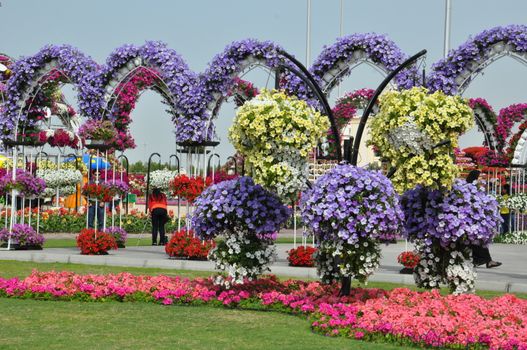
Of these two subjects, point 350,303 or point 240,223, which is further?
point 240,223

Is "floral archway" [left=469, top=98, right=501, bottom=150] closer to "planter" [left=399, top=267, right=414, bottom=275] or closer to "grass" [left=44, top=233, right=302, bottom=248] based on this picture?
"grass" [left=44, top=233, right=302, bottom=248]

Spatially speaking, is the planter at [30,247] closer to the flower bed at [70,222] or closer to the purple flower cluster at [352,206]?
the flower bed at [70,222]

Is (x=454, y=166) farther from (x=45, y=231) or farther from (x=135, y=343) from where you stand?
(x=45, y=231)

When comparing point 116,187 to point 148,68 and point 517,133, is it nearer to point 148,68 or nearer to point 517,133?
point 148,68

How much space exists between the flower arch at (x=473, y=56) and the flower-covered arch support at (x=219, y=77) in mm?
3054

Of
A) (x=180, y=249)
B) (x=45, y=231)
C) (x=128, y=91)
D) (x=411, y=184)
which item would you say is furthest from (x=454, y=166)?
(x=128, y=91)

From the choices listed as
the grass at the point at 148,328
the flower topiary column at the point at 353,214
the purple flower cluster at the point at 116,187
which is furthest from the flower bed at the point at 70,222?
the flower topiary column at the point at 353,214

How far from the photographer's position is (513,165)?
3212 centimetres

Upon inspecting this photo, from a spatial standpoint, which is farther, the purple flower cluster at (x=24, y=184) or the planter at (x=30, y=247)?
the planter at (x=30, y=247)

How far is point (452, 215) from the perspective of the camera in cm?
1200

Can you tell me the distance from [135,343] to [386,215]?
3.31 m

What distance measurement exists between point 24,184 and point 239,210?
1043 cm

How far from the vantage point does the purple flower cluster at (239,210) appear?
40.4 feet

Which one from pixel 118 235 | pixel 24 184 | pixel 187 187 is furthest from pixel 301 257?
pixel 24 184
